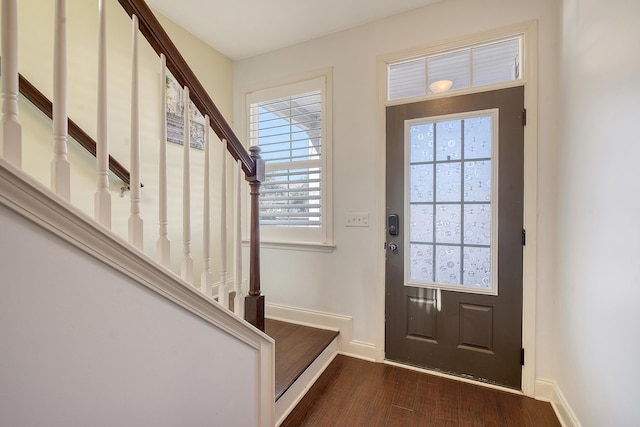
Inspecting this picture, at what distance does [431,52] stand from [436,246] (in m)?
1.44

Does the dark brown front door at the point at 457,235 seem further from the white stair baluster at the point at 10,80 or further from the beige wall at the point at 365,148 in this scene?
the white stair baluster at the point at 10,80

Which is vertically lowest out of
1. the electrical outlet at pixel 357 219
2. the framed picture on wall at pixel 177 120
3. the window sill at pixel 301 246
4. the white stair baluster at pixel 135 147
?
the window sill at pixel 301 246

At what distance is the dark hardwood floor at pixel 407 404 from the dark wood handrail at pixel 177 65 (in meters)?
1.55

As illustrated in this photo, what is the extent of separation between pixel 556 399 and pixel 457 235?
1.12 meters

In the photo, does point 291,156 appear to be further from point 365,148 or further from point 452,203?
point 452,203

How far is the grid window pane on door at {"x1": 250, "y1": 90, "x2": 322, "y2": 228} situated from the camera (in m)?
2.39

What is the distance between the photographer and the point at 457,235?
6.36 ft

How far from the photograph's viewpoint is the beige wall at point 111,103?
1423 millimetres

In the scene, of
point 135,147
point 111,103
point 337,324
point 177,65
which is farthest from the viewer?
point 337,324

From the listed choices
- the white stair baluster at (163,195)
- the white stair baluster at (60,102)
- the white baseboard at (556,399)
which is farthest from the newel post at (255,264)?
the white baseboard at (556,399)

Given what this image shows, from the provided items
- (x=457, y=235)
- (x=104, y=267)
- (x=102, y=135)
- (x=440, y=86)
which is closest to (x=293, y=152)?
(x=440, y=86)

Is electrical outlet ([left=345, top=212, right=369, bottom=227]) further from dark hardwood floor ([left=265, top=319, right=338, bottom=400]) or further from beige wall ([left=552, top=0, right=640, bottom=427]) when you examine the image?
beige wall ([left=552, top=0, right=640, bottom=427])

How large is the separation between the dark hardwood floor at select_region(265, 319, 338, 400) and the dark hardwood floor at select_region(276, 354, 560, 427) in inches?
7.8

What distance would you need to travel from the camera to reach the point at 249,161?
142 centimetres
